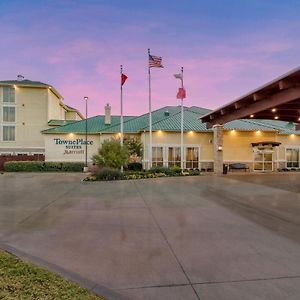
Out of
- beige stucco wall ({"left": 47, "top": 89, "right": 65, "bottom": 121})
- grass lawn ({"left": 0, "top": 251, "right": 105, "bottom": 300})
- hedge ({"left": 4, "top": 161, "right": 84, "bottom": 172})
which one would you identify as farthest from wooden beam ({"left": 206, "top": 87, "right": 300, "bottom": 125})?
beige stucco wall ({"left": 47, "top": 89, "right": 65, "bottom": 121})

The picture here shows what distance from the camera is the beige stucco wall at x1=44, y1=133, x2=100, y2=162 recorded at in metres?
34.6

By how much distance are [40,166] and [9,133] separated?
11.5 m

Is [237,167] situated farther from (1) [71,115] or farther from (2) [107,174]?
(1) [71,115]

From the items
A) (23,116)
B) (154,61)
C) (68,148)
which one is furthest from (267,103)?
(23,116)

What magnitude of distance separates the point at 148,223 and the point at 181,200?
14.1ft

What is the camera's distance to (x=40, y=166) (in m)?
33.2

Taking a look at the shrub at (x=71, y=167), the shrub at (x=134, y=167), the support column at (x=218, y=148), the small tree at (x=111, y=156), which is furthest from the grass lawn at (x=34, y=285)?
the shrub at (x=71, y=167)

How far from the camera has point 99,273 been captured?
486cm

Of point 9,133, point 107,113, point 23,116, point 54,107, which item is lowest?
point 9,133

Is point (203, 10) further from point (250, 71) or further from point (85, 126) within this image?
point (85, 126)

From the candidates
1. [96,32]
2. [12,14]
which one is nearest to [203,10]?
[96,32]

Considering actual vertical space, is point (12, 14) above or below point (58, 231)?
above

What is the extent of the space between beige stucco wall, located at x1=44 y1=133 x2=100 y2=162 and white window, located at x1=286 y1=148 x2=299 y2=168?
21.9m

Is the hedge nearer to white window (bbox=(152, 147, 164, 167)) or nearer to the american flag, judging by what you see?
white window (bbox=(152, 147, 164, 167))
